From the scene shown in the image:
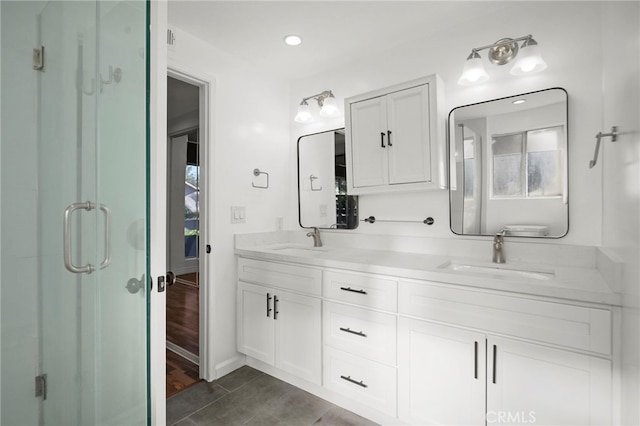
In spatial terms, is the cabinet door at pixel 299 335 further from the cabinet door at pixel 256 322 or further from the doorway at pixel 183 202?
the doorway at pixel 183 202

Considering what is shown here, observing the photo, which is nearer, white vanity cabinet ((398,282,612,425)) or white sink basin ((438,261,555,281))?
white vanity cabinet ((398,282,612,425))

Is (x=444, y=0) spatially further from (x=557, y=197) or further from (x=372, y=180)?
(x=557, y=197)

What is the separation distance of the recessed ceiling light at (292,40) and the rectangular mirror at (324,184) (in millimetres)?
689

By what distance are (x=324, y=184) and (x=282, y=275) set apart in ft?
2.93

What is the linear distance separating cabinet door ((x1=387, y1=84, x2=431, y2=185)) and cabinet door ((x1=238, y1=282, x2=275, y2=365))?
121cm

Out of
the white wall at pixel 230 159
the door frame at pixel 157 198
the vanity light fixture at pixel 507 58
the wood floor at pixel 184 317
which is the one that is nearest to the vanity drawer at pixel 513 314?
the door frame at pixel 157 198

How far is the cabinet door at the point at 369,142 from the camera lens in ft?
6.97

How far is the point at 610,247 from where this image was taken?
1342 millimetres

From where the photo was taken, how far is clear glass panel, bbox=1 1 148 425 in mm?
957

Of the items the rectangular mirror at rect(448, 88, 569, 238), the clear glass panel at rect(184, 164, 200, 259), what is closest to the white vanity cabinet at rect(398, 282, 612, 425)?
the rectangular mirror at rect(448, 88, 569, 238)

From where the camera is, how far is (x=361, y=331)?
1743mm

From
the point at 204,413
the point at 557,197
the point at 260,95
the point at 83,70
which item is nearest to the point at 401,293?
the point at 557,197

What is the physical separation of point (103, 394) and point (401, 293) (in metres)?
1.28

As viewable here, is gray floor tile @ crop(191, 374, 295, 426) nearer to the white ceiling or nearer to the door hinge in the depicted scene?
the door hinge
